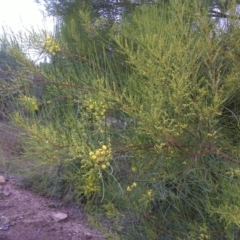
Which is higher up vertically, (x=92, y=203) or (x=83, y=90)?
(x=83, y=90)

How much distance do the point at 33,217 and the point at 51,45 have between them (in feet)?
9.66

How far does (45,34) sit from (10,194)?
3666 mm

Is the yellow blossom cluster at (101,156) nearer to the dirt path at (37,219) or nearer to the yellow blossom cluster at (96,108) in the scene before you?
the yellow blossom cluster at (96,108)

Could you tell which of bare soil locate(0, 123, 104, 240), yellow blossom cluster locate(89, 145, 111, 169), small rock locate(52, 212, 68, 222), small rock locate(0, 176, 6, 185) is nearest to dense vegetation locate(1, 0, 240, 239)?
yellow blossom cluster locate(89, 145, 111, 169)

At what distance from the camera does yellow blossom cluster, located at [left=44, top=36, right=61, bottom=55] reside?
3.01 m

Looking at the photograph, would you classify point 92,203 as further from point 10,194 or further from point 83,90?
point 10,194

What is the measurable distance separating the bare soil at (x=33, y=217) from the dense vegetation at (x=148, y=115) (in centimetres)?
150

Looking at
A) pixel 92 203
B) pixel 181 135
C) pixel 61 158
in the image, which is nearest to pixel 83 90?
pixel 61 158

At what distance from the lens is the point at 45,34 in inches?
121

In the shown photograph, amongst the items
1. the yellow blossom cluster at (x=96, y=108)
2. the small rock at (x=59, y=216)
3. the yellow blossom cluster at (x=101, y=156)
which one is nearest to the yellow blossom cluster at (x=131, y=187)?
the yellow blossom cluster at (x=96, y=108)

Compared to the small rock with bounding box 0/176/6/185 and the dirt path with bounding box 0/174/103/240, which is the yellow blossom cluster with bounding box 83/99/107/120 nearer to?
the dirt path with bounding box 0/174/103/240

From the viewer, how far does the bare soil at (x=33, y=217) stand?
4.97 m

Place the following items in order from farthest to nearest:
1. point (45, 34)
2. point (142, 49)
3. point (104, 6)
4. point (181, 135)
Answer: point (104, 6) < point (45, 34) < point (142, 49) < point (181, 135)

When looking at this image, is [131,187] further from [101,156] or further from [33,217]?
[33,217]
